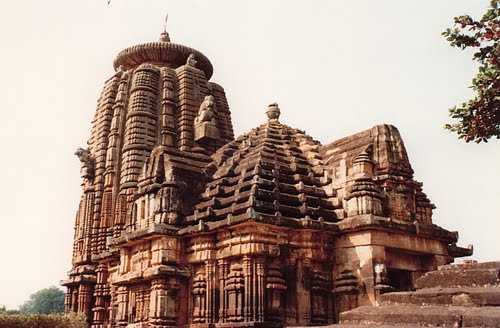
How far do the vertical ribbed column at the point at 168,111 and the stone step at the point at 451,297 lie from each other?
57.6 feet

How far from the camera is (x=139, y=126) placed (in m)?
25.3

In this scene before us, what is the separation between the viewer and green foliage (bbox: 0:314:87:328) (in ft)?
51.5

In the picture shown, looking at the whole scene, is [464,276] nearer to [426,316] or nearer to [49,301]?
[426,316]

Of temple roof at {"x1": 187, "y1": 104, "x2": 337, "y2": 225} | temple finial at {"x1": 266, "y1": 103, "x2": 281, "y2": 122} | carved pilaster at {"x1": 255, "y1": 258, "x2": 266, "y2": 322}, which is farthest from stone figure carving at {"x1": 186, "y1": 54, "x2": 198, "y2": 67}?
carved pilaster at {"x1": 255, "y1": 258, "x2": 266, "y2": 322}

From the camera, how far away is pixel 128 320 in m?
16.4

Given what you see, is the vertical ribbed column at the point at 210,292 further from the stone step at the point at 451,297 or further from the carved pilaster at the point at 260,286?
the stone step at the point at 451,297

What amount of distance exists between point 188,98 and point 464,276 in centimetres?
1943

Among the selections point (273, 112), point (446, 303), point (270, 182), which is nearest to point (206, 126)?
point (273, 112)

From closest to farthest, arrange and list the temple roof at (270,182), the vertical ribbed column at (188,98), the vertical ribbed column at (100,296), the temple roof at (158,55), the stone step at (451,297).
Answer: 1. the stone step at (451,297)
2. the temple roof at (270,182)
3. the vertical ribbed column at (100,296)
4. the vertical ribbed column at (188,98)
5. the temple roof at (158,55)

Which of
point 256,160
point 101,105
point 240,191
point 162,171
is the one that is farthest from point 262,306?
point 101,105

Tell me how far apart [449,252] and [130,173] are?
13557 millimetres

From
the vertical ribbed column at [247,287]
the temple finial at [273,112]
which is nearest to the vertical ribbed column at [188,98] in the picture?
the temple finial at [273,112]

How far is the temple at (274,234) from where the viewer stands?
14133 millimetres

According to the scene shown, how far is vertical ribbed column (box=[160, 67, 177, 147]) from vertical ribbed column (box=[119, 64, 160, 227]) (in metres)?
0.41
